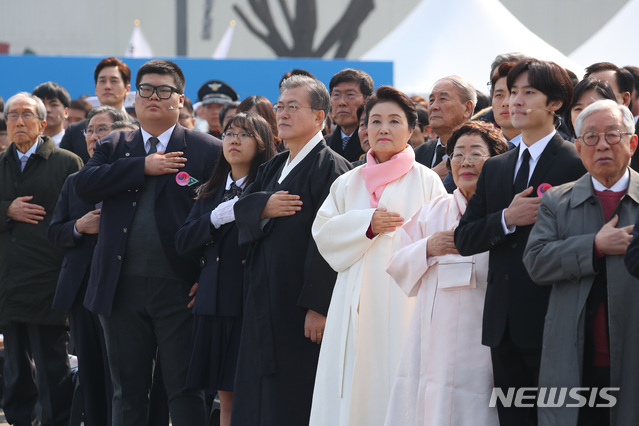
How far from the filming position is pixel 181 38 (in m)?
32.8

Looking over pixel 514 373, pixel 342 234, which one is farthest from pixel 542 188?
pixel 342 234

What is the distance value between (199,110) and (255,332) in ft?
16.2

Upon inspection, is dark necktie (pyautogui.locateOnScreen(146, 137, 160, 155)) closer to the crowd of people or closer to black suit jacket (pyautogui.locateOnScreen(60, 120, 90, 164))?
the crowd of people

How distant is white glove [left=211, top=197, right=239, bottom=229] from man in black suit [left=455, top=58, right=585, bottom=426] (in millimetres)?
1395

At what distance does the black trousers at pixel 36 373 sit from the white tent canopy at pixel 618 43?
25.8 feet

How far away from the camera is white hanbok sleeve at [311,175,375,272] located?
446 cm

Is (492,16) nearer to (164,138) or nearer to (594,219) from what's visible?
(164,138)

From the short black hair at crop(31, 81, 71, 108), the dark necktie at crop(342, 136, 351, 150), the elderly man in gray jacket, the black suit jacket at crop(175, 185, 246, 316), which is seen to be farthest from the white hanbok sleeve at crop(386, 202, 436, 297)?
the short black hair at crop(31, 81, 71, 108)

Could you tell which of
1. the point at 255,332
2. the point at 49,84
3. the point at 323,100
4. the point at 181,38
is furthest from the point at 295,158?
the point at 181,38

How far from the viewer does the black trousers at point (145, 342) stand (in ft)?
16.9

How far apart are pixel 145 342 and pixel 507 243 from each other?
2.24 m

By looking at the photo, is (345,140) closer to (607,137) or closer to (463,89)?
(463,89)

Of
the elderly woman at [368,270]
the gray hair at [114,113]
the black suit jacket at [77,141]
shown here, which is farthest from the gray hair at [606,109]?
the black suit jacket at [77,141]

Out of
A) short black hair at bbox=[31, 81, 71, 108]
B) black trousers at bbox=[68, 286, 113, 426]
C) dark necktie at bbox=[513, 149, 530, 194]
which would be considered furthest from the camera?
short black hair at bbox=[31, 81, 71, 108]
